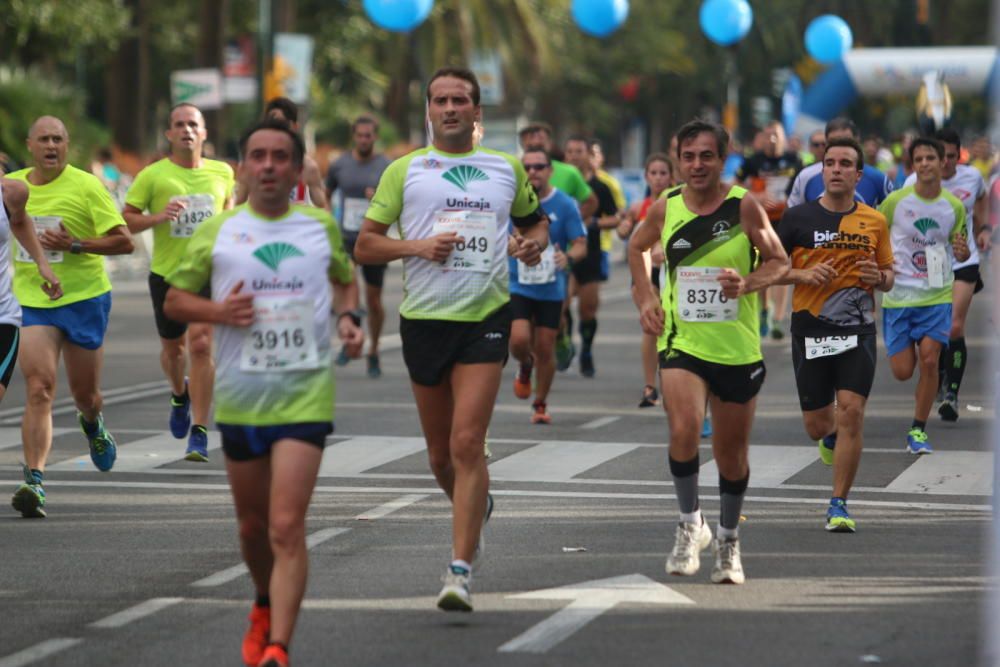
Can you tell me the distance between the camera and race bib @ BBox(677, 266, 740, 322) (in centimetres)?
876

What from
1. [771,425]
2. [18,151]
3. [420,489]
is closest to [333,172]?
[771,425]

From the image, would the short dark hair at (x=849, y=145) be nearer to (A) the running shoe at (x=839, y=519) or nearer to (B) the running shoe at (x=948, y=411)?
(A) the running shoe at (x=839, y=519)

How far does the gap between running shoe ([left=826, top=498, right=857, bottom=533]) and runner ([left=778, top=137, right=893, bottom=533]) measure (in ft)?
0.55

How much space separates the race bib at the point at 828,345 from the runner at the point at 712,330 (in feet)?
5.48

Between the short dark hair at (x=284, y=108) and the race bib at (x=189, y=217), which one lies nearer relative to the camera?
the race bib at (x=189, y=217)

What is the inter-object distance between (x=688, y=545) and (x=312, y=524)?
221 cm

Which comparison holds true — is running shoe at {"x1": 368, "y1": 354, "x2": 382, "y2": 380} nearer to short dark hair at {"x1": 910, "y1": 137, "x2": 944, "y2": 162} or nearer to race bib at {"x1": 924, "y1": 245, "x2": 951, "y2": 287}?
short dark hair at {"x1": 910, "y1": 137, "x2": 944, "y2": 162}

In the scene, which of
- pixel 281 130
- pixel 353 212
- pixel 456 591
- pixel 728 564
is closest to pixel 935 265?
pixel 728 564

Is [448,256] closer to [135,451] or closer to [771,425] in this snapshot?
[135,451]

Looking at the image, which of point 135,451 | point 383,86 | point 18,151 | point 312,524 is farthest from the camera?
point 383,86

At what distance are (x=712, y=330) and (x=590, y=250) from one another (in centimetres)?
913

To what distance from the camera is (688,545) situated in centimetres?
884

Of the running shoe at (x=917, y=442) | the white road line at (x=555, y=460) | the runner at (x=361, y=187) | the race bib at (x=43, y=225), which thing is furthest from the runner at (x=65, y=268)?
the runner at (x=361, y=187)

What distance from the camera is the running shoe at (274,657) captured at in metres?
6.66
